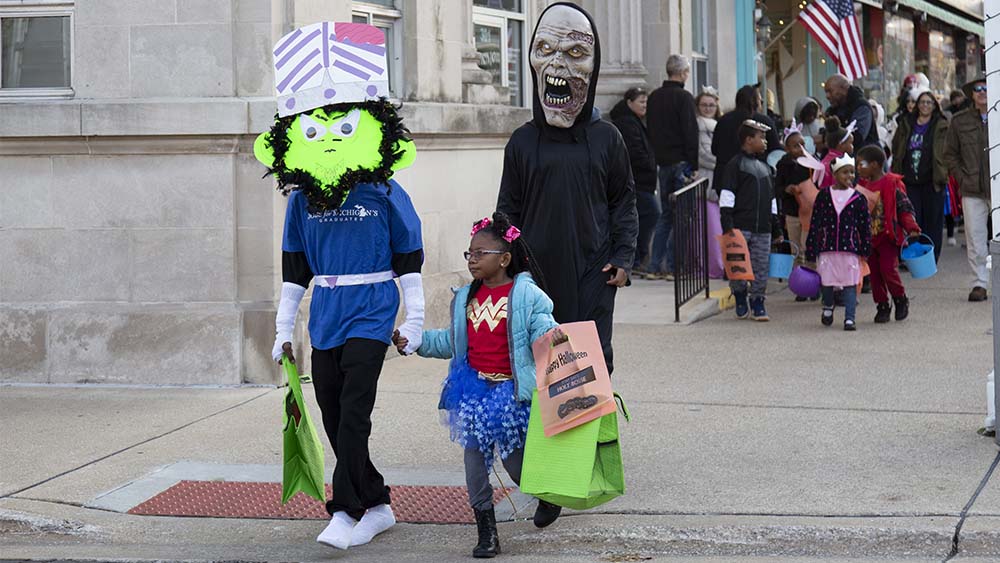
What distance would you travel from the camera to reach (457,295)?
20.2 ft

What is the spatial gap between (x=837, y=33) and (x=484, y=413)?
15.7 meters

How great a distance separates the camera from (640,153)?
49.1 ft

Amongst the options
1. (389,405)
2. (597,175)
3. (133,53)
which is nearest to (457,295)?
(597,175)

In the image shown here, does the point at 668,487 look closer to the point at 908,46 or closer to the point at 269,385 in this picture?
the point at 269,385

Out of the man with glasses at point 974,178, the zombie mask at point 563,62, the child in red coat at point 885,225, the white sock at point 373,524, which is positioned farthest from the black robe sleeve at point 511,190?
the man with glasses at point 974,178

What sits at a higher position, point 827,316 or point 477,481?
point 827,316

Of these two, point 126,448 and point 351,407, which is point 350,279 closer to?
point 351,407

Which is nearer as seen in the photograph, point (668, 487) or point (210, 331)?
point (668, 487)

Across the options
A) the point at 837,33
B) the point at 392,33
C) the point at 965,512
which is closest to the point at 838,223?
the point at 392,33

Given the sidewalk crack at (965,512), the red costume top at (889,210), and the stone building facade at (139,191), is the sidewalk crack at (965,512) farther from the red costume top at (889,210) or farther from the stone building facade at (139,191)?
the red costume top at (889,210)

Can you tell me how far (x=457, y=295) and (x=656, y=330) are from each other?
6.15 m

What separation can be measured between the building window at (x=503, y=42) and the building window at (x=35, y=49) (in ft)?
11.1

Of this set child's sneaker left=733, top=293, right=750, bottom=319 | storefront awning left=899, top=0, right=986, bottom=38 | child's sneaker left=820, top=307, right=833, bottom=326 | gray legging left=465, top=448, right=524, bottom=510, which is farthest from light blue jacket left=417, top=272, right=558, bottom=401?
storefront awning left=899, top=0, right=986, bottom=38

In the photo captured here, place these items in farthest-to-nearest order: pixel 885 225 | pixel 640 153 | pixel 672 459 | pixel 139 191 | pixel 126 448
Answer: pixel 640 153
pixel 885 225
pixel 139 191
pixel 126 448
pixel 672 459
